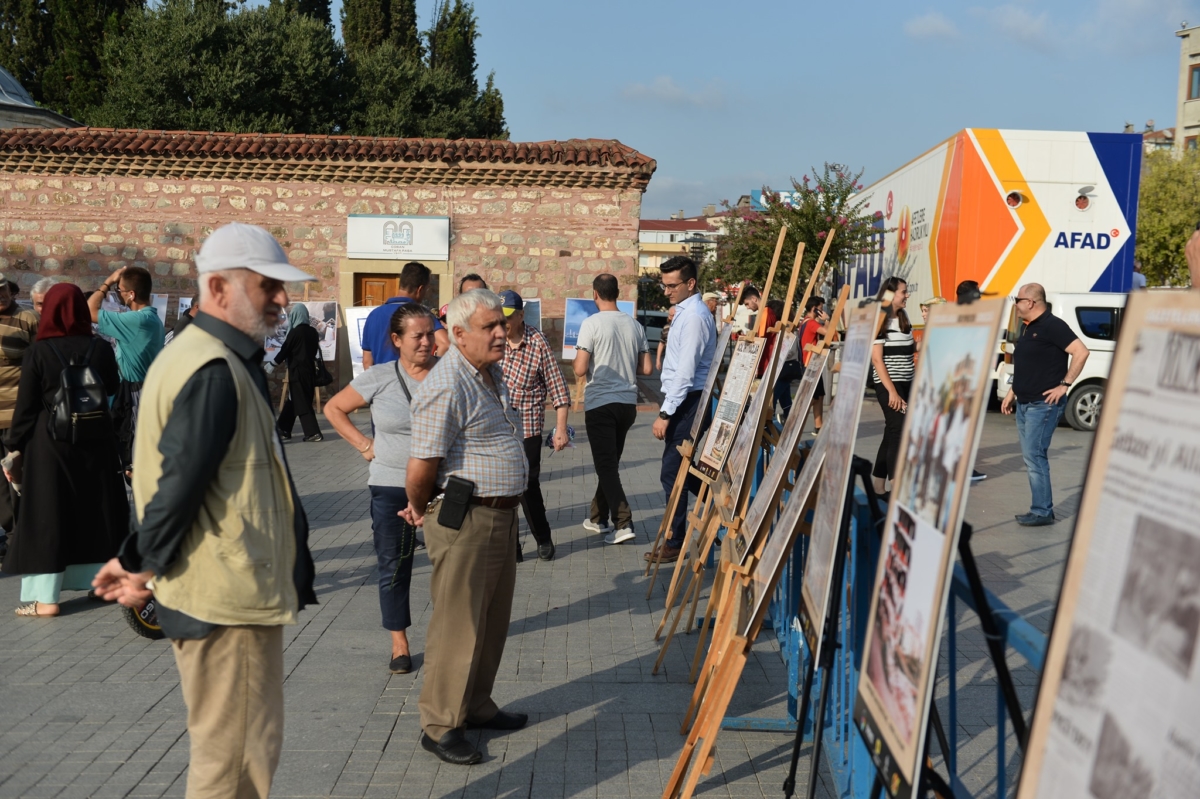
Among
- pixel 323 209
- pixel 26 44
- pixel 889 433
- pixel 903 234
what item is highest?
pixel 26 44

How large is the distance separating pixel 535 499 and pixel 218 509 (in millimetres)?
4621

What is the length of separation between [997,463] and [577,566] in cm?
724

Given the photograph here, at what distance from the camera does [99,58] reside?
3409cm

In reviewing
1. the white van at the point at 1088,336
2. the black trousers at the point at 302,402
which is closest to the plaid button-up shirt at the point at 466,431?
the black trousers at the point at 302,402

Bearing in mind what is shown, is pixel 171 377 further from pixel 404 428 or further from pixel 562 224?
pixel 562 224

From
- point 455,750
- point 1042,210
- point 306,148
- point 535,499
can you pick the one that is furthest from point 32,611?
point 1042,210

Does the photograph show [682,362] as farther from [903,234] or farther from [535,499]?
[903,234]

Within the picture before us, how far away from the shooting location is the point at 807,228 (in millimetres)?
25844

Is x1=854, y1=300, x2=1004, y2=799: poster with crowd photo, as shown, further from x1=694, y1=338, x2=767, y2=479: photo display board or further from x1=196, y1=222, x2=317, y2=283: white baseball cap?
x1=694, y1=338, x2=767, y2=479: photo display board

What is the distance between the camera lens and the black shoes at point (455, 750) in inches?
159

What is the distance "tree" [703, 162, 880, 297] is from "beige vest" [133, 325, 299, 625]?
2012cm

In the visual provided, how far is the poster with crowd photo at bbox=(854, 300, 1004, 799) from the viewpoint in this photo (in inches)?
77.8

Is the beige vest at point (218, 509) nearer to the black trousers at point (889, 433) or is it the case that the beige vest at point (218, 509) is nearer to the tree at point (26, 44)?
the black trousers at point (889, 433)

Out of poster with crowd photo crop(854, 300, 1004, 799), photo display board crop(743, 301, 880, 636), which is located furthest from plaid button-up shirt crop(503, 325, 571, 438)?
poster with crowd photo crop(854, 300, 1004, 799)
